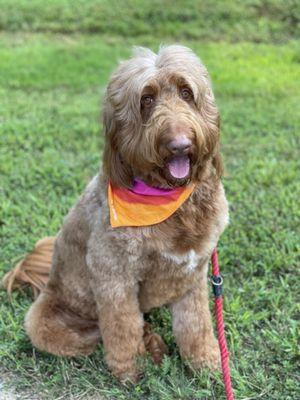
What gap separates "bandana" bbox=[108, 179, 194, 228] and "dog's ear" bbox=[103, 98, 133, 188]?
0.06 metres

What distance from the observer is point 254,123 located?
5.99 metres

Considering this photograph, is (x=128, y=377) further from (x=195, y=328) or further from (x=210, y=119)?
(x=210, y=119)

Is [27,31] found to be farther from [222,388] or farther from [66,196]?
[222,388]

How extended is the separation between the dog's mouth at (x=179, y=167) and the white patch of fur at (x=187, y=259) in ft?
1.51

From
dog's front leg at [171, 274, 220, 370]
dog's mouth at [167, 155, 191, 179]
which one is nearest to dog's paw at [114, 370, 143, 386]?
dog's front leg at [171, 274, 220, 370]

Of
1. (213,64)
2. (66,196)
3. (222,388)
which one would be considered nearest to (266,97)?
(213,64)

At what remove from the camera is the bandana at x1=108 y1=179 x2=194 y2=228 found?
267 centimetres

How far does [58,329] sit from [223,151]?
9.31ft

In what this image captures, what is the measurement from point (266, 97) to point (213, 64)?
4.08 ft

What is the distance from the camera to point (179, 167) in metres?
2.41

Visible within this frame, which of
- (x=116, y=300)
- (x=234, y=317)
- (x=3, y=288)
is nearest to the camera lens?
(x=116, y=300)

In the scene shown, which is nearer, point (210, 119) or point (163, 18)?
point (210, 119)

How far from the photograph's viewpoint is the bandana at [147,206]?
2670 mm

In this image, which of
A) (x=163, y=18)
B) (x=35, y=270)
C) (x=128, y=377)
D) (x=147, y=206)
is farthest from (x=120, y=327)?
(x=163, y=18)
